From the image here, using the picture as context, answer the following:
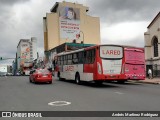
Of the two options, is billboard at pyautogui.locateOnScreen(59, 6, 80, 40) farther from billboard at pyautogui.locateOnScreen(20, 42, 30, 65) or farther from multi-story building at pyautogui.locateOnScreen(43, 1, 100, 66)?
billboard at pyautogui.locateOnScreen(20, 42, 30, 65)

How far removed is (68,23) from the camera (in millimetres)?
94000

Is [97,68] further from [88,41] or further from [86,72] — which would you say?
[88,41]

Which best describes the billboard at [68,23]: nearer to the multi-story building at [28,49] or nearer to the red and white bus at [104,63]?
the multi-story building at [28,49]

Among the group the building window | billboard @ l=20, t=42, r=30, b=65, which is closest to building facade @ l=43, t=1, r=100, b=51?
the building window

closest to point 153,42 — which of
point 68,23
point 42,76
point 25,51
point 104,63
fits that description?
point 42,76

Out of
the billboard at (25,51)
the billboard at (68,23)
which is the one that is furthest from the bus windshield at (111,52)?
the billboard at (25,51)

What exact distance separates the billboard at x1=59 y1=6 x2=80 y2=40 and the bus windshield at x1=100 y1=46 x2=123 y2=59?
2821 inches

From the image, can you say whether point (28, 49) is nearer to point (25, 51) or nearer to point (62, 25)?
point (25, 51)

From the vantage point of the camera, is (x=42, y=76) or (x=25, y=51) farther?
(x=25, y=51)

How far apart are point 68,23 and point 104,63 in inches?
2922

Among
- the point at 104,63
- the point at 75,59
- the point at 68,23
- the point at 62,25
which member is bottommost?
the point at 104,63

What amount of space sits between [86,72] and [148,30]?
23989mm

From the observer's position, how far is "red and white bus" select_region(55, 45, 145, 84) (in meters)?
21.0

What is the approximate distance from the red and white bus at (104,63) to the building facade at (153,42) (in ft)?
46.5
